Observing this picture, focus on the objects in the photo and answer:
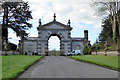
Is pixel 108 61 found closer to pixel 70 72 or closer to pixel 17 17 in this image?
pixel 70 72

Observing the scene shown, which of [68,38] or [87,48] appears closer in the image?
[87,48]

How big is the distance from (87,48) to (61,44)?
16911 mm

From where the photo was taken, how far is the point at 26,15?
39281mm

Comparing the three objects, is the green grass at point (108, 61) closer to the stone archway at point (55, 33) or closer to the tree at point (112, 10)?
the tree at point (112, 10)

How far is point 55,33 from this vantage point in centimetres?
5844

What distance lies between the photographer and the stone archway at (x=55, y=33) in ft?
189

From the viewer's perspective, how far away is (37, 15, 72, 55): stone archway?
57750 mm

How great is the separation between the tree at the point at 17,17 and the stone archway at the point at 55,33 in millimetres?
18736

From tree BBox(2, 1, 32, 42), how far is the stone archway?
18736 millimetres

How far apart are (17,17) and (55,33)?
22.4 metres

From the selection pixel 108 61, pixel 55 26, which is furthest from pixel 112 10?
pixel 55 26

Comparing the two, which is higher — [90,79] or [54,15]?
[54,15]

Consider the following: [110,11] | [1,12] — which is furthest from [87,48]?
[1,12]

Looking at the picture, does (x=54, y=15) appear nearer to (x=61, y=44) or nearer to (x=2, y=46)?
(x=61, y=44)
